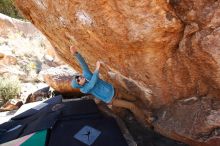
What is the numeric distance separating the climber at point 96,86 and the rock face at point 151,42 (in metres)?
0.24

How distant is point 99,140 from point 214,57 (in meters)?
2.65

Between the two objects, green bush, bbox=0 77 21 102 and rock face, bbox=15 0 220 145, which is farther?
green bush, bbox=0 77 21 102

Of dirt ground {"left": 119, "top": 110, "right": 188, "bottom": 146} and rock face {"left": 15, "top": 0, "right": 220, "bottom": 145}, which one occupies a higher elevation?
rock face {"left": 15, "top": 0, "right": 220, "bottom": 145}

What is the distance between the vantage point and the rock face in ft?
12.3

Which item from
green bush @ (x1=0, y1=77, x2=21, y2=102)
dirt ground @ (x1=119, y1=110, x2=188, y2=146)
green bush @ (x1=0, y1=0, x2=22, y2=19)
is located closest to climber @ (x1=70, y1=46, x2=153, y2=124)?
dirt ground @ (x1=119, y1=110, x2=188, y2=146)

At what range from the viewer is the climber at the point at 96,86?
186 inches

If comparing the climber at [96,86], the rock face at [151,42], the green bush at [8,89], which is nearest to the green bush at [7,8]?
the green bush at [8,89]

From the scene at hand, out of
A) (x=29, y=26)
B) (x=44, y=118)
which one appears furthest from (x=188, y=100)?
(x=29, y=26)

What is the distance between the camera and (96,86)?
4.88 meters

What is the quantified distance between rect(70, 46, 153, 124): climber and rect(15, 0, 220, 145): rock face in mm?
244

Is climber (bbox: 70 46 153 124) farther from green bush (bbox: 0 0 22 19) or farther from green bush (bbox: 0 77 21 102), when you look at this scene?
green bush (bbox: 0 0 22 19)

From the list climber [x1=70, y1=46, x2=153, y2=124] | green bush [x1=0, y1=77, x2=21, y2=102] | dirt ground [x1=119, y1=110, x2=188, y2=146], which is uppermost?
climber [x1=70, y1=46, x2=153, y2=124]

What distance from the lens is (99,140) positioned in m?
5.42

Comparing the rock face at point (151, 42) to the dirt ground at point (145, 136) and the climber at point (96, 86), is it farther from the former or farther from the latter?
the dirt ground at point (145, 136)
